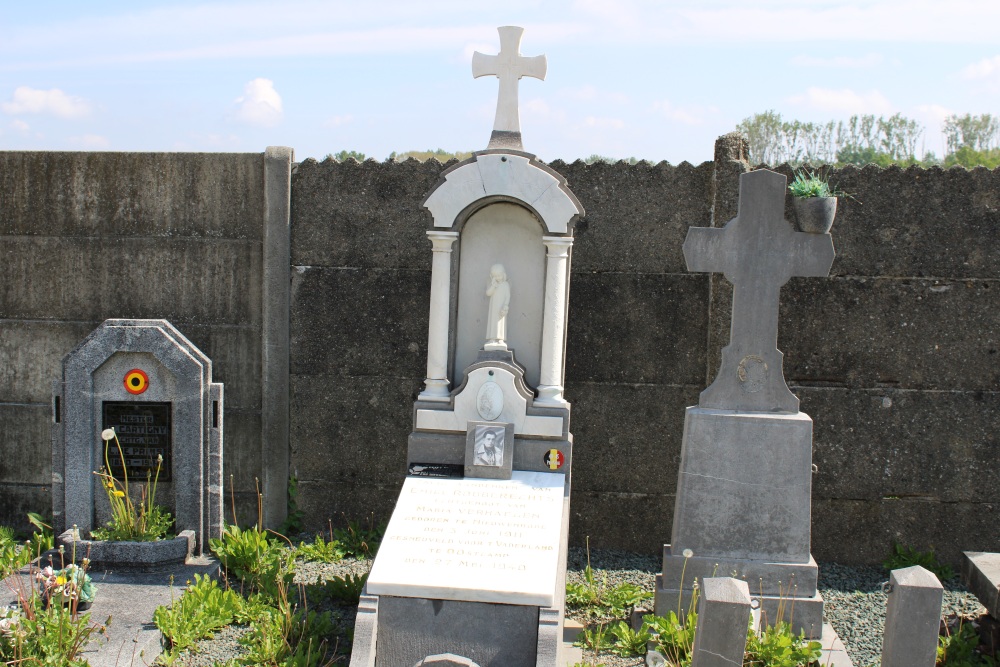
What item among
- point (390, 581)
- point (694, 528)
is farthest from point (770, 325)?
point (390, 581)

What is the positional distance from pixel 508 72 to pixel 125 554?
3.94 metres

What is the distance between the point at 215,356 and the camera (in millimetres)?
7223

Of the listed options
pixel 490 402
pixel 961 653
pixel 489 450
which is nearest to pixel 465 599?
pixel 489 450

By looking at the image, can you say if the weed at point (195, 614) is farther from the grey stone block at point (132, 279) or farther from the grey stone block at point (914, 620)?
the grey stone block at point (914, 620)

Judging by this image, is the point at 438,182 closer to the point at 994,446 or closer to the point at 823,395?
the point at 823,395

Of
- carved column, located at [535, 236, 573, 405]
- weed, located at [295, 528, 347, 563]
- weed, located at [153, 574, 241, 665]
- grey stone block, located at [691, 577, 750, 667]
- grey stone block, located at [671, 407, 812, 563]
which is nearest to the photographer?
grey stone block, located at [691, 577, 750, 667]

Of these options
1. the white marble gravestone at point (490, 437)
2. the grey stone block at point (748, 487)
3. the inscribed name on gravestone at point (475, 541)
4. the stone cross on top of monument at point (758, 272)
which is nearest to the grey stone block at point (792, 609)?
the grey stone block at point (748, 487)

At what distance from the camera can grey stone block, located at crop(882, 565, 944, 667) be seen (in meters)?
4.22

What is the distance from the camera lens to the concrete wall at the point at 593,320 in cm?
682

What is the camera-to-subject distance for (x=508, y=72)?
6.18 metres

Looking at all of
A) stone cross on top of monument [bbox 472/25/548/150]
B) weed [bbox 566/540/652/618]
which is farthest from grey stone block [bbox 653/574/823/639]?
stone cross on top of monument [bbox 472/25/548/150]

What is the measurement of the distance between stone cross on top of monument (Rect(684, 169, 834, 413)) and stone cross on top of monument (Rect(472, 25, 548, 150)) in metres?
1.39

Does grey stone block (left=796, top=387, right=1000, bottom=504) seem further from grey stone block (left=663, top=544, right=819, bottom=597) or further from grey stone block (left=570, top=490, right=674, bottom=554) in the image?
grey stone block (left=663, top=544, right=819, bottom=597)

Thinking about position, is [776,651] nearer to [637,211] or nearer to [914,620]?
[914,620]
